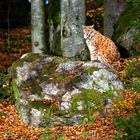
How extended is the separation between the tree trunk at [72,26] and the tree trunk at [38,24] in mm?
2186

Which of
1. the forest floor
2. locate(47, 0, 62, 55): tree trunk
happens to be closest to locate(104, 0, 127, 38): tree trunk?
locate(47, 0, 62, 55): tree trunk

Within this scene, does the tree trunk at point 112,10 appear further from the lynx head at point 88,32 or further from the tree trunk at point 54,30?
the lynx head at point 88,32

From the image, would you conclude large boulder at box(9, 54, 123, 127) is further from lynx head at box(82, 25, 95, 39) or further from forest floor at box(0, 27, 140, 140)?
lynx head at box(82, 25, 95, 39)

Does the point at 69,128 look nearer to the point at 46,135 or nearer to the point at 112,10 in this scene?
the point at 46,135

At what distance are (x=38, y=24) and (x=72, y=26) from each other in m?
2.57

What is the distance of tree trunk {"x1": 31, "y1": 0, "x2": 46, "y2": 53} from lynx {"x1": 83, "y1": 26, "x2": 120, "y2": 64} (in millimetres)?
3190

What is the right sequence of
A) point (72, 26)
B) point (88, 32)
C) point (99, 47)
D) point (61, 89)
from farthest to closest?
A: point (72, 26) → point (88, 32) → point (99, 47) → point (61, 89)

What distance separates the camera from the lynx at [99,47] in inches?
452

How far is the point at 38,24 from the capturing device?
48.0 feet

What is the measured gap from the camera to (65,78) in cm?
1073

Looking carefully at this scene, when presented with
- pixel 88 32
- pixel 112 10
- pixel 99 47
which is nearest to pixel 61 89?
pixel 99 47

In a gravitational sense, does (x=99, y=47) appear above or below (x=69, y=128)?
above

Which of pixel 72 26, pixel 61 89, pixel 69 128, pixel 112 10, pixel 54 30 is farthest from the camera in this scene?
pixel 54 30

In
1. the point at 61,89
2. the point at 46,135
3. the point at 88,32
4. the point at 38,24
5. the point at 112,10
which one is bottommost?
the point at 46,135
